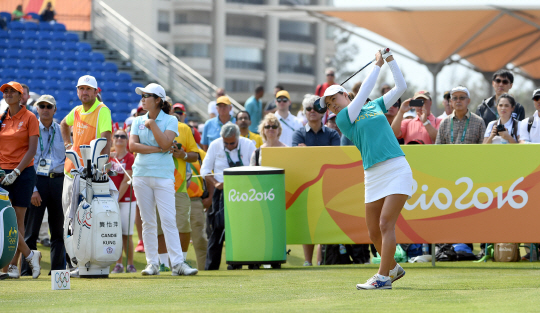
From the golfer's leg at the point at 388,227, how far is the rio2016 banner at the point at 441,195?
9.51ft

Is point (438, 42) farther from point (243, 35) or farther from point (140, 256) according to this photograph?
point (243, 35)

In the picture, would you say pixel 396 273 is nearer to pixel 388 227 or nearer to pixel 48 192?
pixel 388 227

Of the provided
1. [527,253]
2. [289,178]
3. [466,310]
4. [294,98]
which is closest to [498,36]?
[527,253]

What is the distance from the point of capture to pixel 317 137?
11.7 metres

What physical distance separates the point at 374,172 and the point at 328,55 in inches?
3140

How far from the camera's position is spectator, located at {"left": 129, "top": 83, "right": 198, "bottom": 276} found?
31.6 feet

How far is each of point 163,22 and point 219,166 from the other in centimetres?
Answer: 6488

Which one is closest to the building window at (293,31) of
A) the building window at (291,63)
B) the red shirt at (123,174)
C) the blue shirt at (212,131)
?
the building window at (291,63)

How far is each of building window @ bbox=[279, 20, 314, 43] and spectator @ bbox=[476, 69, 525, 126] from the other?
225ft

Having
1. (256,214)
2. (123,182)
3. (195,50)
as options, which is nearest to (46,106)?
(123,182)

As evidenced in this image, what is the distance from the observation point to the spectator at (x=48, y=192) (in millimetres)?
10406

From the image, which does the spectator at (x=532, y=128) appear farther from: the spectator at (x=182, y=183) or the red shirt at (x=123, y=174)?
the red shirt at (x=123, y=174)

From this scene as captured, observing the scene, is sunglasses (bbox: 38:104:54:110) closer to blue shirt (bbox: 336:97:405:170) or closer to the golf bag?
the golf bag

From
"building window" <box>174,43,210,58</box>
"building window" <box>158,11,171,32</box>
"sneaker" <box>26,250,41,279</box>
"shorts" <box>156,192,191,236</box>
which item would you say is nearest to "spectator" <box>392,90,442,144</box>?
"shorts" <box>156,192,191,236</box>
